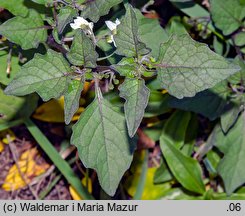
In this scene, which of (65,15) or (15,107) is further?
(15,107)

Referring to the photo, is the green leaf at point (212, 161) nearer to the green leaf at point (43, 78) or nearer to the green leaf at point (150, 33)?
the green leaf at point (150, 33)

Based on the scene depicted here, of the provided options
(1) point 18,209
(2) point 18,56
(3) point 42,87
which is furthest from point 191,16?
(1) point 18,209

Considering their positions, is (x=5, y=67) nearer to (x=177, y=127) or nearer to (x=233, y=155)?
(x=177, y=127)

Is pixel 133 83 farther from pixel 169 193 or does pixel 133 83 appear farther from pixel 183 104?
pixel 169 193

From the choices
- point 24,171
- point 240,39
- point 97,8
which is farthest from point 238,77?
point 24,171

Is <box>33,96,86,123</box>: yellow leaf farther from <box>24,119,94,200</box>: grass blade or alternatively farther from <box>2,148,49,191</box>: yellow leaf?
<box>2,148,49,191</box>: yellow leaf

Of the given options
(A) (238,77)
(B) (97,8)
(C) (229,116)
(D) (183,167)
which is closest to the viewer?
(B) (97,8)
